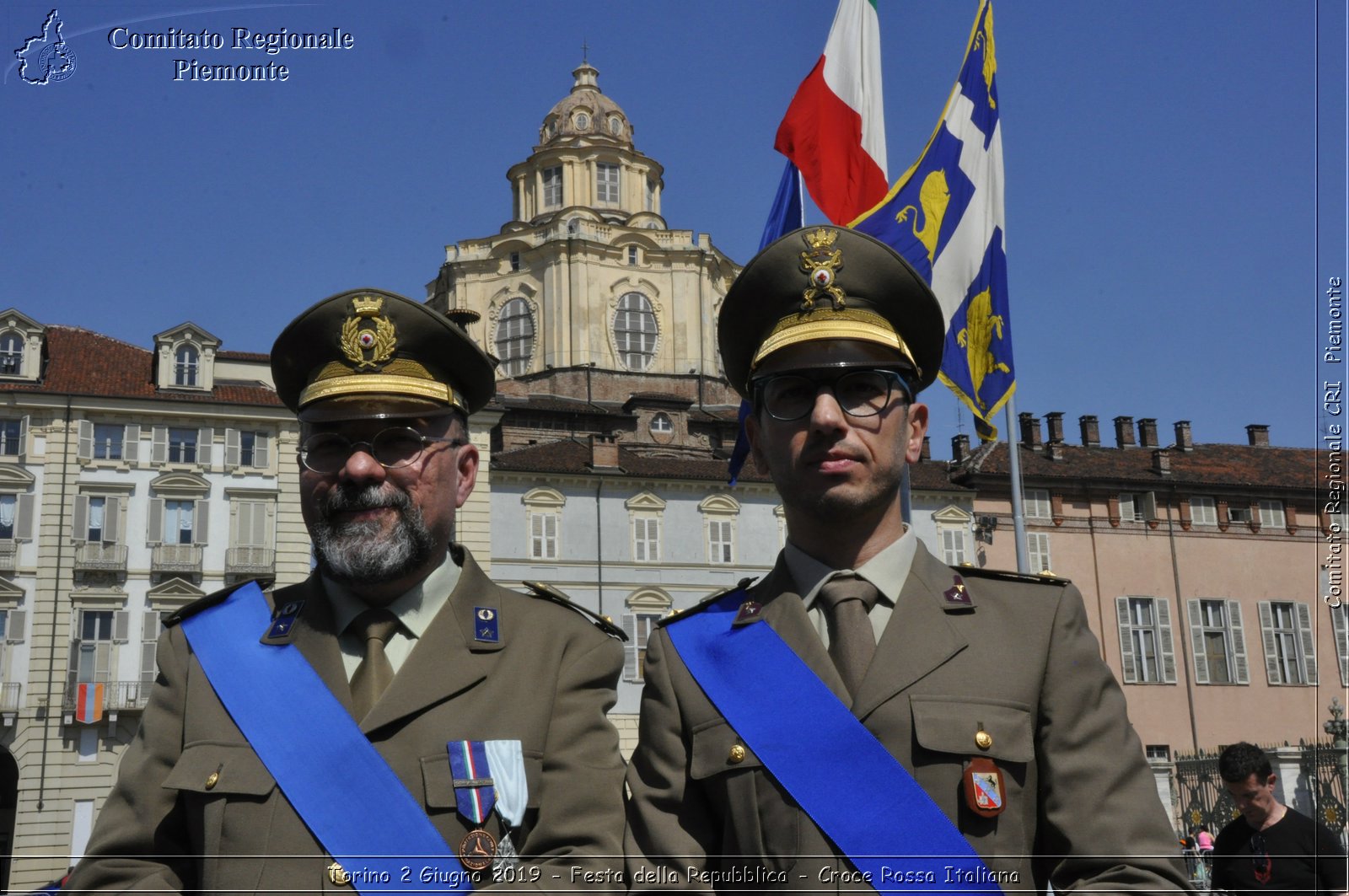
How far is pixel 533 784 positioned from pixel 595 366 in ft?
215

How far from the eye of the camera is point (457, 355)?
4.96 metres

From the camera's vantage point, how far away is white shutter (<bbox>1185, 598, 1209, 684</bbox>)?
176 ft

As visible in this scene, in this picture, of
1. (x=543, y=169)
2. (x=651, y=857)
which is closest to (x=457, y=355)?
(x=651, y=857)

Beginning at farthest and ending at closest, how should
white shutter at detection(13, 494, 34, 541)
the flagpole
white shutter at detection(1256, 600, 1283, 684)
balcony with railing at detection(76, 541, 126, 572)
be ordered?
white shutter at detection(1256, 600, 1283, 684)
white shutter at detection(13, 494, 34, 541)
balcony with railing at detection(76, 541, 126, 572)
the flagpole

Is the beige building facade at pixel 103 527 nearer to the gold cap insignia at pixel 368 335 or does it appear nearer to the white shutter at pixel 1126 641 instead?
the white shutter at pixel 1126 641

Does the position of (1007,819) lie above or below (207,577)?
below

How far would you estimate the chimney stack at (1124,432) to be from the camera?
6119 centimetres

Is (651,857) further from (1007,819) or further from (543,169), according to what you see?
(543,169)

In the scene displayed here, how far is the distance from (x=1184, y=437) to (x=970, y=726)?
6063cm

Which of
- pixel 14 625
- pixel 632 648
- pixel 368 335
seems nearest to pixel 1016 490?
pixel 368 335

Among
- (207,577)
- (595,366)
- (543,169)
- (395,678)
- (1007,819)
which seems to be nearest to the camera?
(1007,819)

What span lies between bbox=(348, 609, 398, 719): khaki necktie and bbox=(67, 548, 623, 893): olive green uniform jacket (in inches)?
2.0

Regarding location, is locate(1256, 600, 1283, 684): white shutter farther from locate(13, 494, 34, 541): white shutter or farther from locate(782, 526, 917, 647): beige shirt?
locate(782, 526, 917, 647): beige shirt

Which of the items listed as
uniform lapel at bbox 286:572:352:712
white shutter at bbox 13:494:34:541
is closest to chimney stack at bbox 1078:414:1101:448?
white shutter at bbox 13:494:34:541
